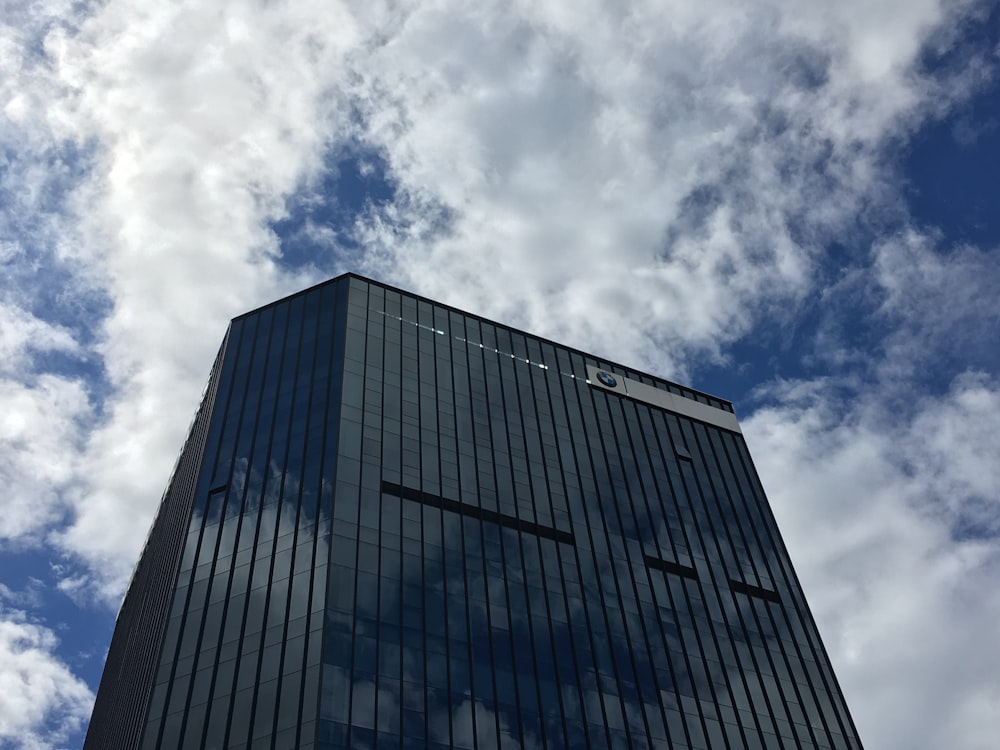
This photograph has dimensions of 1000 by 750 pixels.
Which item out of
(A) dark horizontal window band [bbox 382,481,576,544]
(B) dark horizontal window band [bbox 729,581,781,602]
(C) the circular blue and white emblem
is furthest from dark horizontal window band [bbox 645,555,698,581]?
(C) the circular blue and white emblem

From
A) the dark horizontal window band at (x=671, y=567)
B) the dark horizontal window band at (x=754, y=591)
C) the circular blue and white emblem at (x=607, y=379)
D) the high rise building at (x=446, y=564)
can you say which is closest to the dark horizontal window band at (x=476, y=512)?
the high rise building at (x=446, y=564)

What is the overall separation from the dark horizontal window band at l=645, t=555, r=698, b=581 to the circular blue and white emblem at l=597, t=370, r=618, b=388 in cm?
2242

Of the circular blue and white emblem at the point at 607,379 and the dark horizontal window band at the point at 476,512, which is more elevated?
the circular blue and white emblem at the point at 607,379

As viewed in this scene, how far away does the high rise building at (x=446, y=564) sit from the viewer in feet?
190

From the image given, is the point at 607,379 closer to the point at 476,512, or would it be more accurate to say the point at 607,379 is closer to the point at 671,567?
the point at 671,567

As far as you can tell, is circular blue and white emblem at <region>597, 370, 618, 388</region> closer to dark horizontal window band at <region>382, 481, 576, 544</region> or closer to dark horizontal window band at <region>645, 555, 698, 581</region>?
dark horizontal window band at <region>645, 555, 698, 581</region>

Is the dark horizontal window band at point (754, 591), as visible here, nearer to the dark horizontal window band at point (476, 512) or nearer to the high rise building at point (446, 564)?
the high rise building at point (446, 564)

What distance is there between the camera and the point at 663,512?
8556 cm

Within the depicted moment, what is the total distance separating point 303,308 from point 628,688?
4376cm

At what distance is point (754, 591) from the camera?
3275 inches

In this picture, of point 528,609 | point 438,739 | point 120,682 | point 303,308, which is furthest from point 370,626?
point 303,308

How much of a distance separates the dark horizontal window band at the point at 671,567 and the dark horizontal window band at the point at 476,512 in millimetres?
7414

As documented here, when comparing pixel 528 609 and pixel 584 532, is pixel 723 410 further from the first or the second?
pixel 528 609

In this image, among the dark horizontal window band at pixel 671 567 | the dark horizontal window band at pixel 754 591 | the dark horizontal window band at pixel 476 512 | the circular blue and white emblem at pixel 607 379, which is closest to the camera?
the dark horizontal window band at pixel 476 512
